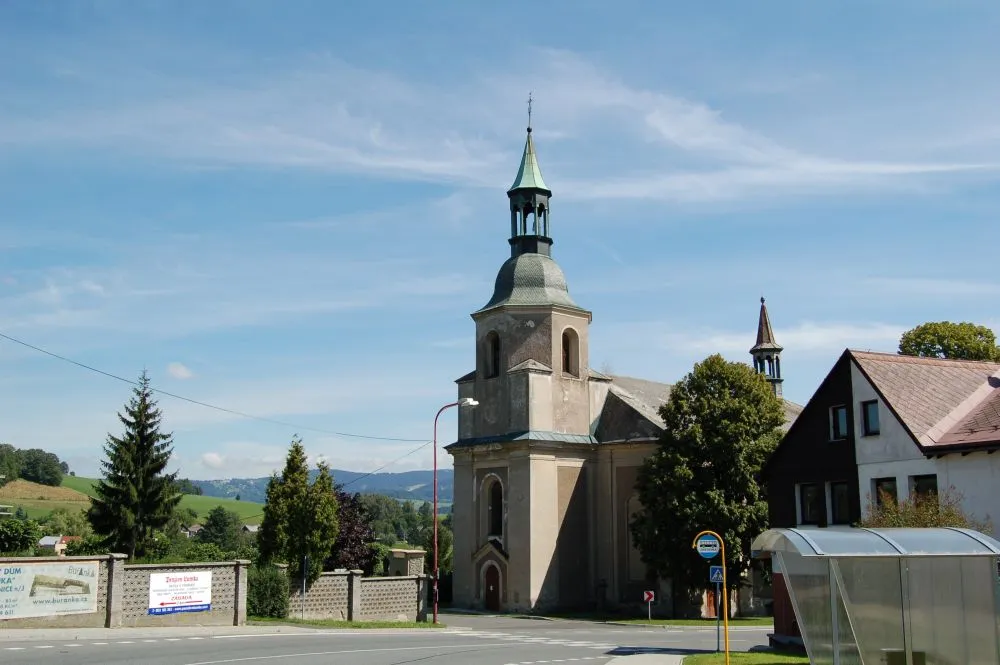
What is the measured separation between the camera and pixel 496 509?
5206cm

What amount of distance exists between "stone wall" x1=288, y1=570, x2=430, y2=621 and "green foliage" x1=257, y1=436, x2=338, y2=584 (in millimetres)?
735

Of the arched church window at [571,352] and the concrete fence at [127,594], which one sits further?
the arched church window at [571,352]

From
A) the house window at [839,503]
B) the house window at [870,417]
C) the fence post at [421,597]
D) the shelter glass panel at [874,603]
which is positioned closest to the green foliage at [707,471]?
the fence post at [421,597]

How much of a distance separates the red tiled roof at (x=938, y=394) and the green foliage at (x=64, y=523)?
7962 centimetres

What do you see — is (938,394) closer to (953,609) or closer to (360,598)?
(953,609)

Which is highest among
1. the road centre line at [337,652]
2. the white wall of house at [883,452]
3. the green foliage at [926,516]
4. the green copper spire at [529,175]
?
the green copper spire at [529,175]

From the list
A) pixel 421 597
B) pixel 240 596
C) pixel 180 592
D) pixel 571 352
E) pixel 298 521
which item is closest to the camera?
pixel 180 592

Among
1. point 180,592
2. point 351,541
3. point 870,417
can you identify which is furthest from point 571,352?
point 180,592

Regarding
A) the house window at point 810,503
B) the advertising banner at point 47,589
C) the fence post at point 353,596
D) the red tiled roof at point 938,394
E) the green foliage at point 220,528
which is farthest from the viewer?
the green foliage at point 220,528

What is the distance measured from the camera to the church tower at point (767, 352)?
245ft

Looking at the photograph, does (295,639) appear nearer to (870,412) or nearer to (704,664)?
(704,664)

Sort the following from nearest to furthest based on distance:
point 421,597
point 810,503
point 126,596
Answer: point 126,596 < point 810,503 < point 421,597

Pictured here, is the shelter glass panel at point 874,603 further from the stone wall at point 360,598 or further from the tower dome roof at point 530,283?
the tower dome roof at point 530,283

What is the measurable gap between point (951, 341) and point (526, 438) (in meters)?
23.9
